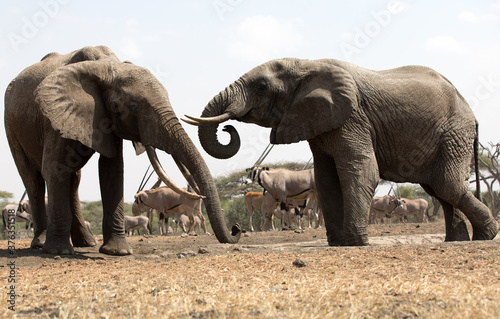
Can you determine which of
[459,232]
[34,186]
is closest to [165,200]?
[34,186]

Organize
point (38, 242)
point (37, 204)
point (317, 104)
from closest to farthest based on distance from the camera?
1. point (317, 104)
2. point (38, 242)
3. point (37, 204)

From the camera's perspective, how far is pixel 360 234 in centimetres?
896

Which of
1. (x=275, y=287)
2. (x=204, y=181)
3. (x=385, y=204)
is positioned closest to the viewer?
(x=275, y=287)

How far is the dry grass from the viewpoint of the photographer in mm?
4066

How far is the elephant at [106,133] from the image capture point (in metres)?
8.12

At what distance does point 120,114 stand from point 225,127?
1.59m

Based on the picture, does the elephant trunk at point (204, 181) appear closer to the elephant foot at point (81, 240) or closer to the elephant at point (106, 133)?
the elephant at point (106, 133)

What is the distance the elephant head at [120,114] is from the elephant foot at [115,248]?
49.4 inches

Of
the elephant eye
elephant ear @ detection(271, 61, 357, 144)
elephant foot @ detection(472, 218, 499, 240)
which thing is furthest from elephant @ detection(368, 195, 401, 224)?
the elephant eye

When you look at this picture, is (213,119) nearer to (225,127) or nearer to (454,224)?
(225,127)

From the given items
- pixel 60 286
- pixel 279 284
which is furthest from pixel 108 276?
pixel 279 284

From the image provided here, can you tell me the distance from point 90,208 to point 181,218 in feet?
61.6

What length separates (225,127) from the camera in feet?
30.5

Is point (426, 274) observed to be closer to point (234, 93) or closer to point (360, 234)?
point (360, 234)
